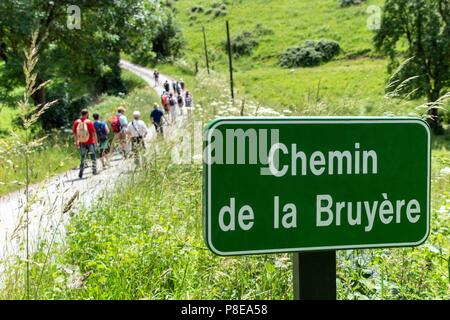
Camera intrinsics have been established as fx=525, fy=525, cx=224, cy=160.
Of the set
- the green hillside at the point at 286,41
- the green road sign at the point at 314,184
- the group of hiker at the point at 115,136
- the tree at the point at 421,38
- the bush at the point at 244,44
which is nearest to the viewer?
the green road sign at the point at 314,184

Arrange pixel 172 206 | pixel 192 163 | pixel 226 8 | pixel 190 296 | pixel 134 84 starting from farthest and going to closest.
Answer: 1. pixel 226 8
2. pixel 134 84
3. pixel 192 163
4. pixel 172 206
5. pixel 190 296

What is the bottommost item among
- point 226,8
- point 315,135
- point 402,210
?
point 402,210

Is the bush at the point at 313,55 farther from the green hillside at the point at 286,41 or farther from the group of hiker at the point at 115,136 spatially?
the group of hiker at the point at 115,136

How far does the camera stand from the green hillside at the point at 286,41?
46.2 m

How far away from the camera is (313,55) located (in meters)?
62.6

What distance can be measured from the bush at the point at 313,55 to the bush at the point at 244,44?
358 inches

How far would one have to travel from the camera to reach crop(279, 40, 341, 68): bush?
62844 millimetres

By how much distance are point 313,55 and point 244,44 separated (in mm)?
14809

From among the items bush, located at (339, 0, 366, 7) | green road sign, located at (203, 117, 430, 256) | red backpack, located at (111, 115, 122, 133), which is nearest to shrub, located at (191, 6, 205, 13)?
bush, located at (339, 0, 366, 7)

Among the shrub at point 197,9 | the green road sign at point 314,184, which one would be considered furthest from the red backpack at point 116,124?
the shrub at point 197,9

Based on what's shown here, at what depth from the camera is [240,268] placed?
3395 mm

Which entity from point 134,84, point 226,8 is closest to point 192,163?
point 134,84
